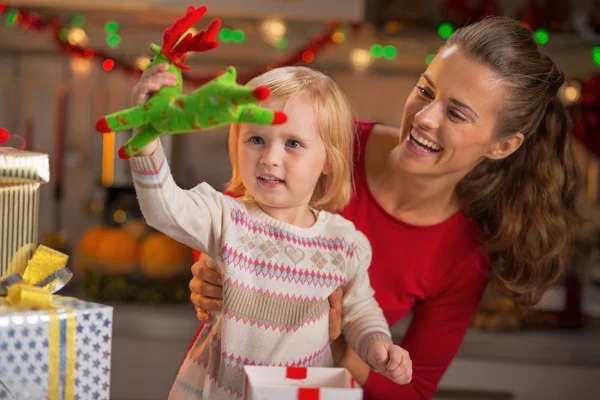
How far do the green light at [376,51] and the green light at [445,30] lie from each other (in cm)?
24

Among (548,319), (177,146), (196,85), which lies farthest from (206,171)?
(548,319)

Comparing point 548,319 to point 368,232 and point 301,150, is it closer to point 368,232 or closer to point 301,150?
point 368,232

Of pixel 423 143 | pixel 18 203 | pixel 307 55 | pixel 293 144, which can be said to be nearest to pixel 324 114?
pixel 293 144

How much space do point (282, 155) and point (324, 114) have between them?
9 centimetres

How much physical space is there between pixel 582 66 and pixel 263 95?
6.24ft

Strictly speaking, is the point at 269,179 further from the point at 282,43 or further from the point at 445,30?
the point at 282,43

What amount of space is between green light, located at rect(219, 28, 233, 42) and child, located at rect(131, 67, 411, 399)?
1446 millimetres

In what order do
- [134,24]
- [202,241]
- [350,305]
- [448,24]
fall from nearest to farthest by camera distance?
1. [202,241]
2. [350,305]
3. [448,24]
4. [134,24]

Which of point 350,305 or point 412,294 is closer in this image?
point 350,305

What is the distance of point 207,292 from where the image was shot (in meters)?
1.05

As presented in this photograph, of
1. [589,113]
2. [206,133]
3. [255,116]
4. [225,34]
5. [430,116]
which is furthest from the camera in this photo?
[206,133]

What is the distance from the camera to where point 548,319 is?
2264mm

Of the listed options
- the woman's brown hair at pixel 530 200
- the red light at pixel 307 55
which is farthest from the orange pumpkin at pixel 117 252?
the woman's brown hair at pixel 530 200

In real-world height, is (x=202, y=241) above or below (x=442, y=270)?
above
